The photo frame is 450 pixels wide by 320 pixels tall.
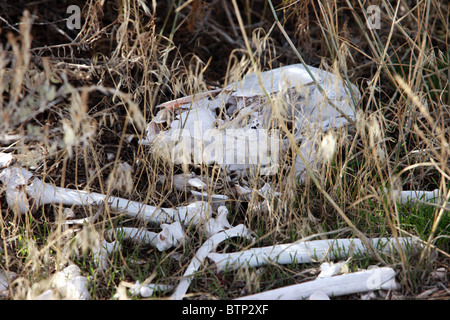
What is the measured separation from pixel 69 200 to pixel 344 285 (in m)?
1.20

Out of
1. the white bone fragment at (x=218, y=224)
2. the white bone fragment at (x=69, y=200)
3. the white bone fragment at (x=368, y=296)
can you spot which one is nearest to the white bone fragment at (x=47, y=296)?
the white bone fragment at (x=69, y=200)

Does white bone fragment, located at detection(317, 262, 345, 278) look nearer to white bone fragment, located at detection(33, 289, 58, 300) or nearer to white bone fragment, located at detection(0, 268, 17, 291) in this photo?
white bone fragment, located at detection(33, 289, 58, 300)

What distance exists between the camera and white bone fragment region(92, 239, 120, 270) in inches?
68.2

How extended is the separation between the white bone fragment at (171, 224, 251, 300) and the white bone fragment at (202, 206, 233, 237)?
39mm

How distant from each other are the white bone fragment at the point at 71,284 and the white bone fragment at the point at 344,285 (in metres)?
0.56

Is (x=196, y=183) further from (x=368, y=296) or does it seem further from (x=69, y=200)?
(x=368, y=296)

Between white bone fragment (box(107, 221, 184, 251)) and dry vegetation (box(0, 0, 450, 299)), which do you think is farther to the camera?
white bone fragment (box(107, 221, 184, 251))

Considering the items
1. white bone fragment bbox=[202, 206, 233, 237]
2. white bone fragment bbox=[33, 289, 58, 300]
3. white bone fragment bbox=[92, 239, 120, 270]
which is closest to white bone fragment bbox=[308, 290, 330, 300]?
white bone fragment bbox=[202, 206, 233, 237]

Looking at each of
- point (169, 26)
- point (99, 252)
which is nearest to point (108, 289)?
point (99, 252)

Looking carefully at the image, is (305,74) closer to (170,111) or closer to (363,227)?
(170,111)

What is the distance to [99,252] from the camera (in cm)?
174

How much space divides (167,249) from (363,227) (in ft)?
2.70

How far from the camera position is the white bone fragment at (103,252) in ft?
5.68
